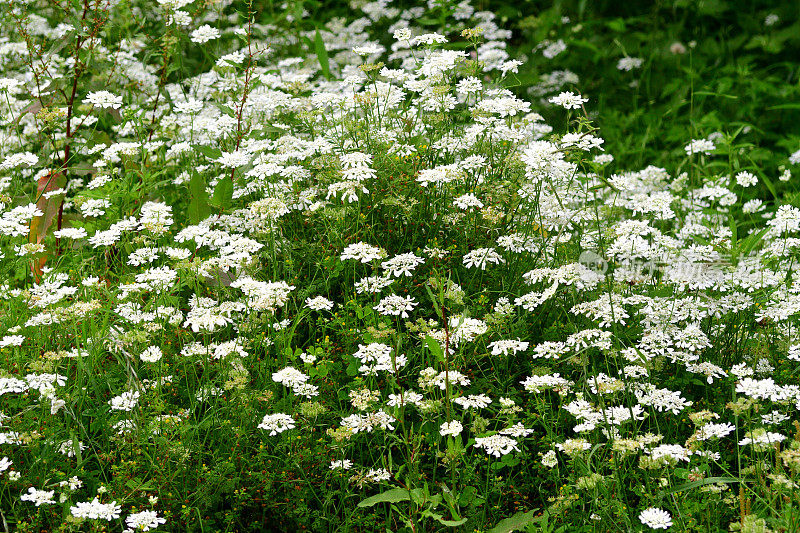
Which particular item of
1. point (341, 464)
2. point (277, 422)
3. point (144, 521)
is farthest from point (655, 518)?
point (144, 521)

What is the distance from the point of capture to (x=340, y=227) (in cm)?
285

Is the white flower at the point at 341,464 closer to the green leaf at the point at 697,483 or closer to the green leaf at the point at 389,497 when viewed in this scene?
the green leaf at the point at 389,497

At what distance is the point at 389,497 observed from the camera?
2.05 meters


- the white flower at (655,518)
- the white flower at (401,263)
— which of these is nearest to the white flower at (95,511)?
the white flower at (401,263)

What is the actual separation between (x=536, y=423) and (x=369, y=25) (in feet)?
11.2

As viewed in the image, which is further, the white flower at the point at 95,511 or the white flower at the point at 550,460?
the white flower at the point at 550,460

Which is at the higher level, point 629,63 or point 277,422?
point 277,422

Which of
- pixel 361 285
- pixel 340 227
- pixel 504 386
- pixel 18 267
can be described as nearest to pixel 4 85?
pixel 18 267

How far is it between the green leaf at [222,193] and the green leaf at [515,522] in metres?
1.52

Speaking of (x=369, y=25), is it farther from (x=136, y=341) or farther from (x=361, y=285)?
(x=136, y=341)

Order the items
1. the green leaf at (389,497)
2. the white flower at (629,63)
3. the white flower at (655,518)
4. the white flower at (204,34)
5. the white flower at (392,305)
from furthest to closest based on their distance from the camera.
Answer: the white flower at (629,63)
the white flower at (204,34)
the white flower at (392,305)
the green leaf at (389,497)
the white flower at (655,518)

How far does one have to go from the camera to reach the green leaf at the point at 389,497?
204 centimetres

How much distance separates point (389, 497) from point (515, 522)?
0.33m

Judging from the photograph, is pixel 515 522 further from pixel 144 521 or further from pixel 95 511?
pixel 95 511
